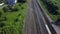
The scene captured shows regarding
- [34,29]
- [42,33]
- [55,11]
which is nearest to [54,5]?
[55,11]

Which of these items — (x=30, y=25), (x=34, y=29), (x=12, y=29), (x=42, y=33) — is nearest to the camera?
(x=12, y=29)

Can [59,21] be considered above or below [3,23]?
below

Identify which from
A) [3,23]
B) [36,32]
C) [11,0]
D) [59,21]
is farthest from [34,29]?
[11,0]

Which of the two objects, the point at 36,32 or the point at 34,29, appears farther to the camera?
the point at 34,29

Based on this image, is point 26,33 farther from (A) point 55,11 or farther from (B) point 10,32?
(A) point 55,11

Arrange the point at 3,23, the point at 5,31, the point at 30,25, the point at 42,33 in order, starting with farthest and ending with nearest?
the point at 30,25, the point at 42,33, the point at 3,23, the point at 5,31

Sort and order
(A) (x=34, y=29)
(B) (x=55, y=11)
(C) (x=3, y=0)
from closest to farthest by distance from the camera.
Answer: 1. (A) (x=34, y=29)
2. (B) (x=55, y=11)
3. (C) (x=3, y=0)

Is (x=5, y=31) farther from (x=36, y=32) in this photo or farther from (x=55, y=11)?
(x=55, y=11)

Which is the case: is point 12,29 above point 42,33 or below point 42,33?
above

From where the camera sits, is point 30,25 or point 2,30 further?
point 30,25
